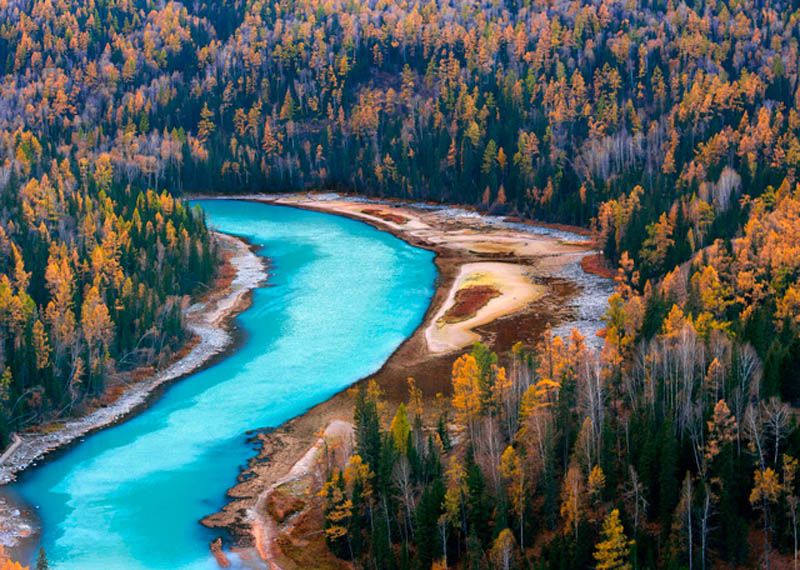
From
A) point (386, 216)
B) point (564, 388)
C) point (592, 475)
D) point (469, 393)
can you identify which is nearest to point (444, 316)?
point (469, 393)

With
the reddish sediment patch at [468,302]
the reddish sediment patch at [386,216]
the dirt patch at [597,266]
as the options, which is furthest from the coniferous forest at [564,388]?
the reddish sediment patch at [386,216]

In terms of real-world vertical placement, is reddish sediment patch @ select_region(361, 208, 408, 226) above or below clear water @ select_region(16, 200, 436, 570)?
above

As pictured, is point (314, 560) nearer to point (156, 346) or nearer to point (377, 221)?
point (156, 346)

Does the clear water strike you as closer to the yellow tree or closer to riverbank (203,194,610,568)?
riverbank (203,194,610,568)

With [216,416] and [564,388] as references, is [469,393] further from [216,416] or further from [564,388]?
[216,416]

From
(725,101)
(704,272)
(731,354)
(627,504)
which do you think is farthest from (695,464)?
(725,101)

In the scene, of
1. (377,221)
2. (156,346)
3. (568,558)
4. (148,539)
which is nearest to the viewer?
(568,558)

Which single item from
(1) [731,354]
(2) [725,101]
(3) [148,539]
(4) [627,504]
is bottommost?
(3) [148,539]

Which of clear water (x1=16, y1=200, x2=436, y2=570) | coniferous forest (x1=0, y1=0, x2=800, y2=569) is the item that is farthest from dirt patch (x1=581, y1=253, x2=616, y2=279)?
clear water (x1=16, y1=200, x2=436, y2=570)
